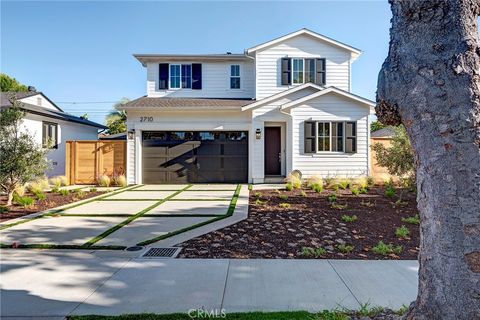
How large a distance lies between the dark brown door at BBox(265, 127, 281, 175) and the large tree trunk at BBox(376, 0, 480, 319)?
11739 millimetres

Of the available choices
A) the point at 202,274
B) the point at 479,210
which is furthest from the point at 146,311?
the point at 479,210

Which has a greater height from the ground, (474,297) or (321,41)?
(321,41)

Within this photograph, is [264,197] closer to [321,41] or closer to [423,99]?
[423,99]

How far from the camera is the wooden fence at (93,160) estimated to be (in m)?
13.2

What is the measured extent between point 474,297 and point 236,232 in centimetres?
415

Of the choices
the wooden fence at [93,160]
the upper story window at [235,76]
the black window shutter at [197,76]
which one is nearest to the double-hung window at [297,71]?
the upper story window at [235,76]

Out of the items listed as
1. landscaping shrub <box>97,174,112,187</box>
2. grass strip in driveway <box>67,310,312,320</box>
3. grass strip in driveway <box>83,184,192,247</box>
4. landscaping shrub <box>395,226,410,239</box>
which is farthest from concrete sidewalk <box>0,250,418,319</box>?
landscaping shrub <box>97,174,112,187</box>

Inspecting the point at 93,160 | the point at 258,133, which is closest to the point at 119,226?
the point at 258,133

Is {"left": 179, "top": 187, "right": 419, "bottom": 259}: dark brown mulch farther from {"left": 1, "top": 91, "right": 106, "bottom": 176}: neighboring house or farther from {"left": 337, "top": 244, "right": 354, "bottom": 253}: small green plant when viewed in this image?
{"left": 1, "top": 91, "right": 106, "bottom": 176}: neighboring house

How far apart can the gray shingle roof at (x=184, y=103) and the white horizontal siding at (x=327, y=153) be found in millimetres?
2630

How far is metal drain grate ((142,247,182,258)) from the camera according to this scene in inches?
175

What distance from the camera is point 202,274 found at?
3.76 m

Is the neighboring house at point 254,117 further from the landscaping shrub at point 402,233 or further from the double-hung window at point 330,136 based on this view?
the landscaping shrub at point 402,233

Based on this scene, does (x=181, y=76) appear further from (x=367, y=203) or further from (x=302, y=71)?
(x=367, y=203)
